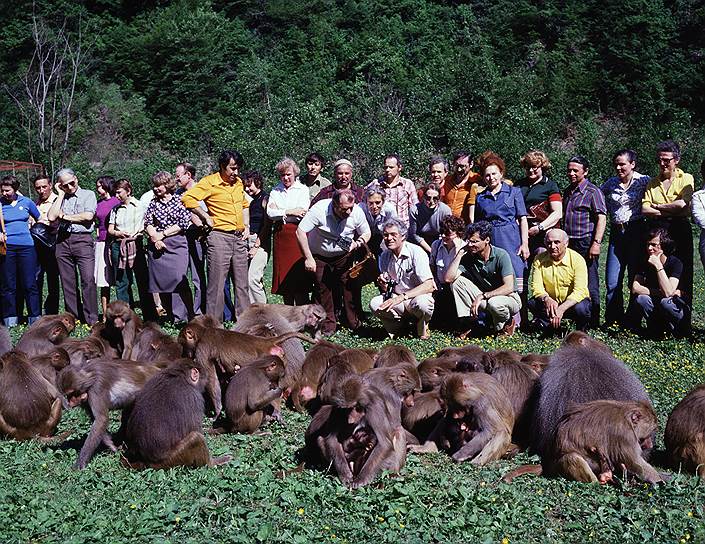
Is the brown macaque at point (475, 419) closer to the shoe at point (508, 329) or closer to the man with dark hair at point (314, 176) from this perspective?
the shoe at point (508, 329)

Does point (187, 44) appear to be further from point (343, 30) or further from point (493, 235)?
point (493, 235)

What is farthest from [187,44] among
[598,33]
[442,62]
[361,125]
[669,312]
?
[669,312]

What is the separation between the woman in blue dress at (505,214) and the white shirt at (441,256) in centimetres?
59

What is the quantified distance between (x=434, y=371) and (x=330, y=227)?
439cm

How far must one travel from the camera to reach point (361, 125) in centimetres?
3700

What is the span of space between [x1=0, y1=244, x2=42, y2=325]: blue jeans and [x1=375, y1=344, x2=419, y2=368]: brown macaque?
6938 millimetres

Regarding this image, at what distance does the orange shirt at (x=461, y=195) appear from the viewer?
42.3ft

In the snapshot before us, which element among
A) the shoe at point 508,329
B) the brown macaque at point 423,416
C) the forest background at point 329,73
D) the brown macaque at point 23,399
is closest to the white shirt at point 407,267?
the shoe at point 508,329

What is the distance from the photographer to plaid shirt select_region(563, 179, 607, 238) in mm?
12203

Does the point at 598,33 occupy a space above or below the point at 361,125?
above

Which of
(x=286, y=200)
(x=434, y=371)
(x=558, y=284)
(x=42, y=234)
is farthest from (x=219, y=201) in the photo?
(x=434, y=371)

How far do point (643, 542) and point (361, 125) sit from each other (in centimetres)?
3224

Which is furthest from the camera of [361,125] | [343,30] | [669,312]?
[343,30]

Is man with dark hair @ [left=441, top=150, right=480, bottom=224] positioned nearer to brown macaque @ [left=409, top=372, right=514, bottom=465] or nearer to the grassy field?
brown macaque @ [left=409, top=372, right=514, bottom=465]
